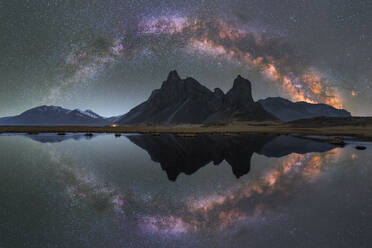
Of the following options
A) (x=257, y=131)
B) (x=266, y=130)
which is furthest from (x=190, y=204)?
(x=266, y=130)

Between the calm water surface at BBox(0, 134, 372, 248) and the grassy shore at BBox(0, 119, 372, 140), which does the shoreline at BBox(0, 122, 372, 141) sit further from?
the calm water surface at BBox(0, 134, 372, 248)

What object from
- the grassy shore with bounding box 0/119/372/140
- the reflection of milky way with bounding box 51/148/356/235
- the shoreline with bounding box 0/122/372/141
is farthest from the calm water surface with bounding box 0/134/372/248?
the grassy shore with bounding box 0/119/372/140

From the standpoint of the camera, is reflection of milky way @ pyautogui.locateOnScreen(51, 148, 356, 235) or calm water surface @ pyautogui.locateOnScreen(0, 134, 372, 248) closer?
calm water surface @ pyautogui.locateOnScreen(0, 134, 372, 248)

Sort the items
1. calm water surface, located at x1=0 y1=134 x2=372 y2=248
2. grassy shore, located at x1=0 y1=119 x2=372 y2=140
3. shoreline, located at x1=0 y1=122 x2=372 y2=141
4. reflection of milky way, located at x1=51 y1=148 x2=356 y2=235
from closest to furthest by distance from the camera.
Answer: calm water surface, located at x1=0 y1=134 x2=372 y2=248
reflection of milky way, located at x1=51 y1=148 x2=356 y2=235
shoreline, located at x1=0 y1=122 x2=372 y2=141
grassy shore, located at x1=0 y1=119 x2=372 y2=140

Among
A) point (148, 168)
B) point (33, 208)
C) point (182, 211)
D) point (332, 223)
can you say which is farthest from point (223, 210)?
point (148, 168)

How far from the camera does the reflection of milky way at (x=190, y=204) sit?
31.1ft

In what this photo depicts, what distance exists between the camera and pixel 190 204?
37.9 ft

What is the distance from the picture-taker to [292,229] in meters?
8.76

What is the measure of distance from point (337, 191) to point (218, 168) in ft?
33.0

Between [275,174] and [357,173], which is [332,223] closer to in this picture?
[275,174]

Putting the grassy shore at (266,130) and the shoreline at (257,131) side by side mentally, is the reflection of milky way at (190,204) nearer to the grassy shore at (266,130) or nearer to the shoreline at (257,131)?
the shoreline at (257,131)

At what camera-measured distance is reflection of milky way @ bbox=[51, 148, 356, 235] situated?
373 inches

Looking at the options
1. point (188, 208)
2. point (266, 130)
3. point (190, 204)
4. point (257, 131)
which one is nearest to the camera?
point (188, 208)

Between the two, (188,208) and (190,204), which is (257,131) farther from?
(188,208)
